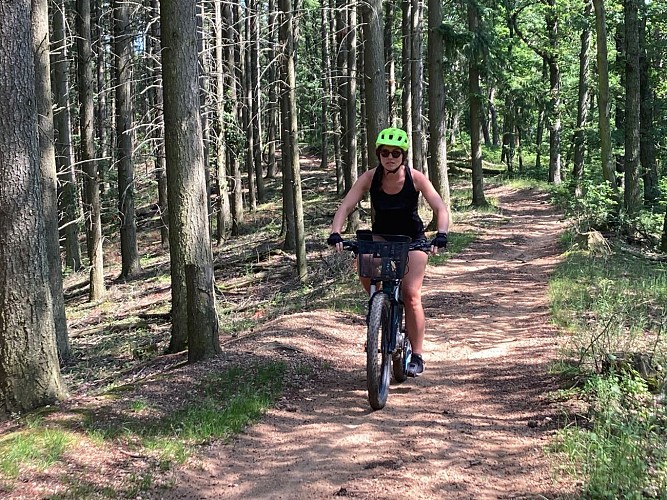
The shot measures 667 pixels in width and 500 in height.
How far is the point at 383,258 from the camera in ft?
16.9

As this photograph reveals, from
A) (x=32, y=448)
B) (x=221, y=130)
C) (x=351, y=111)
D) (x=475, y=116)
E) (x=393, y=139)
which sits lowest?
(x=32, y=448)

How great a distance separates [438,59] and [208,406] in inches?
567

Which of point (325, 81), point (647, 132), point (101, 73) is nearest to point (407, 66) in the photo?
point (325, 81)

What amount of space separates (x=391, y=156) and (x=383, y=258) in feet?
2.95

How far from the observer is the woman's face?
5312 millimetres

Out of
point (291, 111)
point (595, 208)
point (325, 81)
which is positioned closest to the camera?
point (291, 111)

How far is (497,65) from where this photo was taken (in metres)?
19.8

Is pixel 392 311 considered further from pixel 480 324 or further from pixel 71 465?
pixel 480 324

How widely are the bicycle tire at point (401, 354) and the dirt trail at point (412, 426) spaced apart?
0.15m

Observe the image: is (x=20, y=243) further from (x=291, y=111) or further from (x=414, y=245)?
(x=291, y=111)

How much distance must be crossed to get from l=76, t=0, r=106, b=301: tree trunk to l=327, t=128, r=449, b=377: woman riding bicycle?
11935mm

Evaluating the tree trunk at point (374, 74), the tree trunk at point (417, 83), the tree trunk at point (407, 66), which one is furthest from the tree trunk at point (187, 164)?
the tree trunk at point (407, 66)

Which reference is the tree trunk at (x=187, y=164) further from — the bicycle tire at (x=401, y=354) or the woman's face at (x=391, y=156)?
the woman's face at (x=391, y=156)

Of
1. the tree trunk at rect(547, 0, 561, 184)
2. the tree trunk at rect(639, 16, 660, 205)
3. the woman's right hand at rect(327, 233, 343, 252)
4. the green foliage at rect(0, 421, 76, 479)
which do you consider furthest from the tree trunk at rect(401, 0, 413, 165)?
the green foliage at rect(0, 421, 76, 479)
